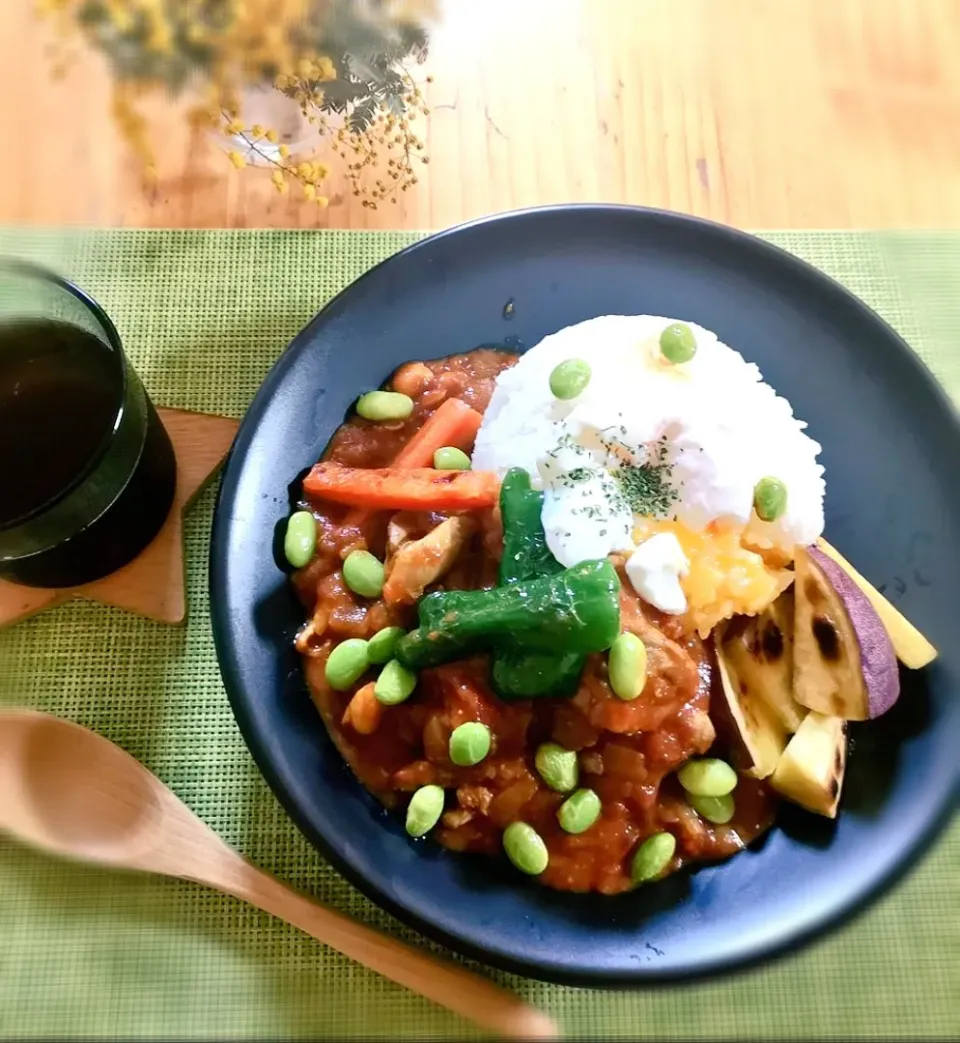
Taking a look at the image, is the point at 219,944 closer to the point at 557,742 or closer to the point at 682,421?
the point at 557,742

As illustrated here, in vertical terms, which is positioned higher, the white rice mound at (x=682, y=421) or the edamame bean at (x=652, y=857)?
the white rice mound at (x=682, y=421)

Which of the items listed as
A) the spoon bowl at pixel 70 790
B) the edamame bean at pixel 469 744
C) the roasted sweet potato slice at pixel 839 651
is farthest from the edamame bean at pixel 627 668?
the spoon bowl at pixel 70 790

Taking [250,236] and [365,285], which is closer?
[365,285]

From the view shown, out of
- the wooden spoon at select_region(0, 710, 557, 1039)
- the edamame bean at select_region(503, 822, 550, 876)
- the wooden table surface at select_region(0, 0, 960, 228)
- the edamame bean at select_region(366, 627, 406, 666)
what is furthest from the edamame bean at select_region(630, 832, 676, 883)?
the wooden table surface at select_region(0, 0, 960, 228)

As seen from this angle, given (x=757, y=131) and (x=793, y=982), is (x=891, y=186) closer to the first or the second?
(x=757, y=131)

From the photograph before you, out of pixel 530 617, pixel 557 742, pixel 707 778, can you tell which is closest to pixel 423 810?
pixel 557 742

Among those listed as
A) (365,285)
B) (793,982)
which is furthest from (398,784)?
(365,285)

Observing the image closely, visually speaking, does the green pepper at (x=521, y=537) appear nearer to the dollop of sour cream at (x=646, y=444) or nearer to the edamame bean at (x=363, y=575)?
the dollop of sour cream at (x=646, y=444)
